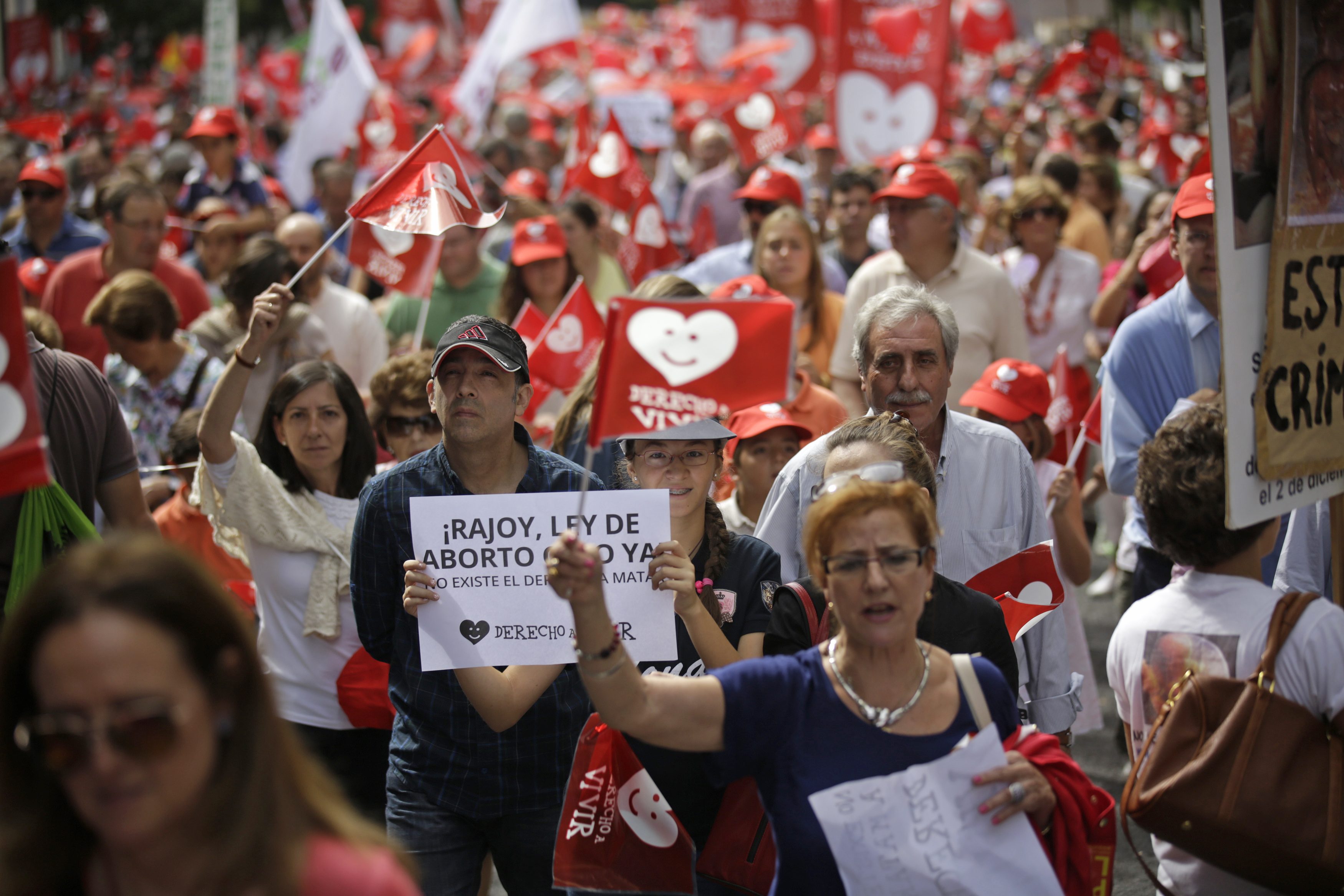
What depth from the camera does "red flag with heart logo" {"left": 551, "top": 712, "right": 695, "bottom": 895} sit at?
123 inches

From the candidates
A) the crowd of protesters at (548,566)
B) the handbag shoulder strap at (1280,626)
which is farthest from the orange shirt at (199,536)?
the handbag shoulder strap at (1280,626)

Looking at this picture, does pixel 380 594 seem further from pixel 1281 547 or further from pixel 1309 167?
pixel 1281 547

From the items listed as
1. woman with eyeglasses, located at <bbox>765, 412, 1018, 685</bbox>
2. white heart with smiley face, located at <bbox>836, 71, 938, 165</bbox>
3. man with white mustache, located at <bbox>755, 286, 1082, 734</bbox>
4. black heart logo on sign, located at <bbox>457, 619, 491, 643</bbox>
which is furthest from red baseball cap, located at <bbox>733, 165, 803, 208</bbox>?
black heart logo on sign, located at <bbox>457, 619, 491, 643</bbox>

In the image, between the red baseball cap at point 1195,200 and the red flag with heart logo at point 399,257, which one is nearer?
the red baseball cap at point 1195,200

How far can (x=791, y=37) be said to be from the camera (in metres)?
15.3

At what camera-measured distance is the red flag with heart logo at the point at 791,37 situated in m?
15.0

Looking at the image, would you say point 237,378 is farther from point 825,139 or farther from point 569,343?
point 825,139

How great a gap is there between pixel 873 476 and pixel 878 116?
33.1 feet

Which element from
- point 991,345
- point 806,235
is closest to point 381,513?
point 991,345

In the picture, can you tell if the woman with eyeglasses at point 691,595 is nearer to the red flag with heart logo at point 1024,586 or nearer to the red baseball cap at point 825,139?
the red flag with heart logo at point 1024,586

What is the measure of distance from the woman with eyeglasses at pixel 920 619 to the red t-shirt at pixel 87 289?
5.27m

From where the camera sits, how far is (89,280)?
755 cm

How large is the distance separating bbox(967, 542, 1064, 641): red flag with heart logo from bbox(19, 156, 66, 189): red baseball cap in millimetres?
7215

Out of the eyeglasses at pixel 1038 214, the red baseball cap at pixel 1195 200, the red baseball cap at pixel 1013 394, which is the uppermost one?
the red baseball cap at pixel 1195 200
